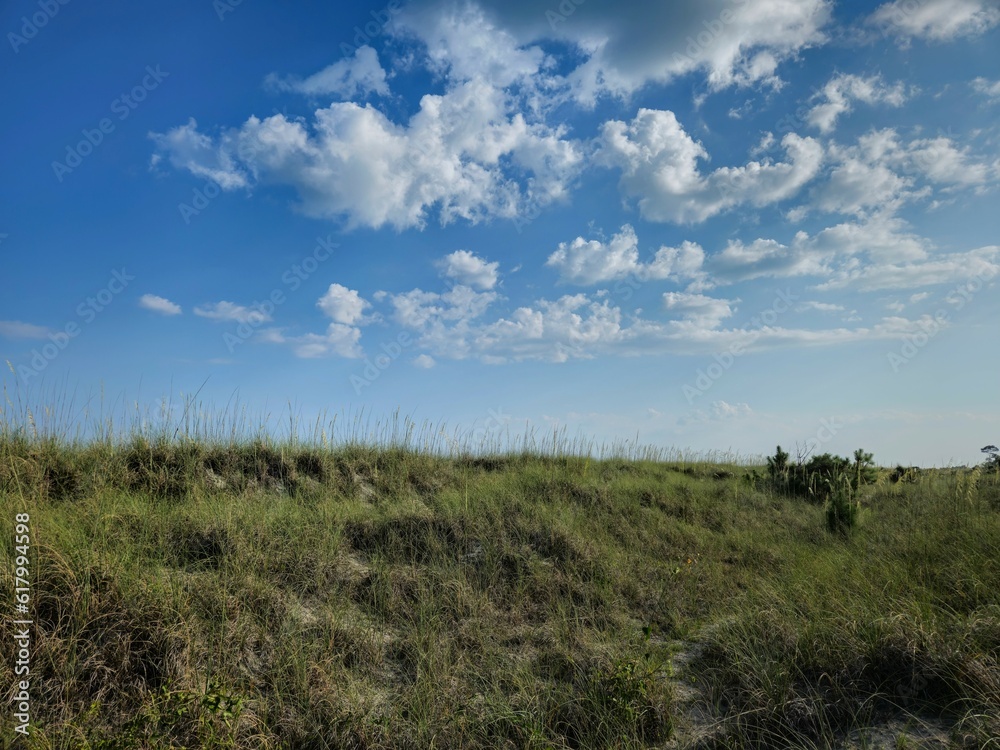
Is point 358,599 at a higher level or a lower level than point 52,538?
lower

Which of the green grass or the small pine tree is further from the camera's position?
the small pine tree

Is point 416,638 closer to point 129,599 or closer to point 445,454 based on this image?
point 129,599

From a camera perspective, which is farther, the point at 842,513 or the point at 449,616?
the point at 842,513

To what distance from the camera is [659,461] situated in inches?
687

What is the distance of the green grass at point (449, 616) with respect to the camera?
436 centimetres

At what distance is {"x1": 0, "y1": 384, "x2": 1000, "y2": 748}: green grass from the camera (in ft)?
14.3

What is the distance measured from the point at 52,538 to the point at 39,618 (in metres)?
0.99

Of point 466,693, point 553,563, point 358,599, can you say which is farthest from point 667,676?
point 358,599

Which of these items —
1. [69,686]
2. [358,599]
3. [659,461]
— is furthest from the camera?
[659,461]

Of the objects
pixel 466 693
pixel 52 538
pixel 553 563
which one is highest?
Result: pixel 52 538

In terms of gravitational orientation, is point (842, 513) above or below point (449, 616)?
above

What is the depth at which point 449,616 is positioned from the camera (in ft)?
20.9

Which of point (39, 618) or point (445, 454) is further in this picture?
point (445, 454)

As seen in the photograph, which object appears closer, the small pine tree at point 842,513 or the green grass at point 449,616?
the green grass at point 449,616
